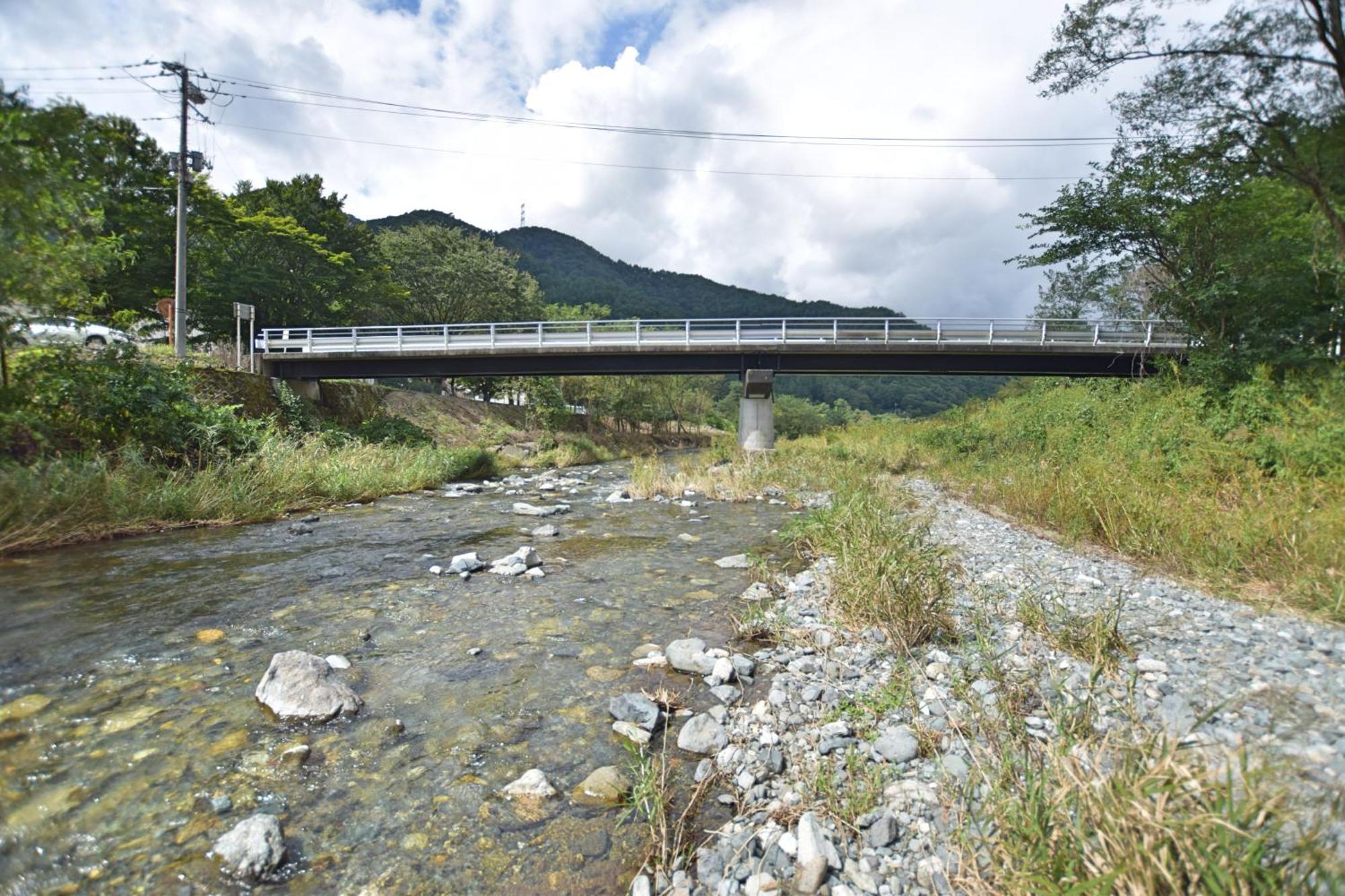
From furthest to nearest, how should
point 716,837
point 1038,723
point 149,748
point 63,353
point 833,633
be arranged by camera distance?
point 63,353 < point 833,633 < point 149,748 < point 1038,723 < point 716,837

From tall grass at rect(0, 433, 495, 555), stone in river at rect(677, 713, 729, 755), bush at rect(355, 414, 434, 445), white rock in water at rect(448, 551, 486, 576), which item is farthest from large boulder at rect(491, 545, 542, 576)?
bush at rect(355, 414, 434, 445)

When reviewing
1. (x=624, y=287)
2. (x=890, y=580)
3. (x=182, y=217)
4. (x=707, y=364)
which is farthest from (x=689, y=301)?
(x=890, y=580)

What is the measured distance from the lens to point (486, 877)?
2545 mm

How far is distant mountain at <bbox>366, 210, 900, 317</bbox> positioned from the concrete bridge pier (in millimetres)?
57145

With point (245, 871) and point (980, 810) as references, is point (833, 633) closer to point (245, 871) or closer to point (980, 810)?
point (980, 810)

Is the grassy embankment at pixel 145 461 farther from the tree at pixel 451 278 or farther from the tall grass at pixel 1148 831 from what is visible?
the tree at pixel 451 278

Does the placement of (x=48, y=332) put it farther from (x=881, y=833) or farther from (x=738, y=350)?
(x=738, y=350)

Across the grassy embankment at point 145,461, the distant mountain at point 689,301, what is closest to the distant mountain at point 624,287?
the distant mountain at point 689,301

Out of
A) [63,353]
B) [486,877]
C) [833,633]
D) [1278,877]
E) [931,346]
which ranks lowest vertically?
[486,877]

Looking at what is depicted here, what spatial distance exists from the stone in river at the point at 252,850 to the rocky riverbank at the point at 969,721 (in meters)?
1.76

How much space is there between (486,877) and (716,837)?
110 centimetres

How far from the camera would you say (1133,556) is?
6570mm

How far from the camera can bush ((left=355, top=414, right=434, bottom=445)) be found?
24.9m

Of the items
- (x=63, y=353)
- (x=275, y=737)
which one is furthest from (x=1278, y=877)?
(x=63, y=353)
